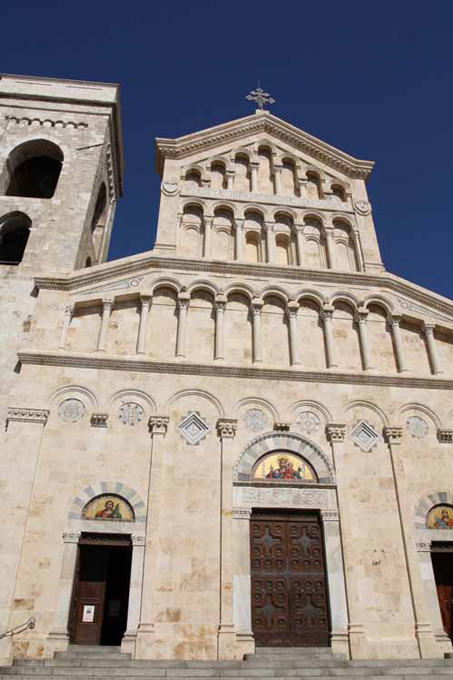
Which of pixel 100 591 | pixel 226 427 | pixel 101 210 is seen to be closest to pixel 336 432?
pixel 226 427

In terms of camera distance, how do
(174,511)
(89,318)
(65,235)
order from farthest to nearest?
(65,235) → (89,318) → (174,511)

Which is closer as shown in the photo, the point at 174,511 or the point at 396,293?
the point at 174,511

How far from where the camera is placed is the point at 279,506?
1395 centimetres

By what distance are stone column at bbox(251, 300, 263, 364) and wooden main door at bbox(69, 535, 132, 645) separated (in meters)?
5.89

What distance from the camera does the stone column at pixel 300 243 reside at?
18203mm

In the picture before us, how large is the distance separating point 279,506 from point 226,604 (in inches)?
102

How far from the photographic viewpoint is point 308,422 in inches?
594

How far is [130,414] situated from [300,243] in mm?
8149

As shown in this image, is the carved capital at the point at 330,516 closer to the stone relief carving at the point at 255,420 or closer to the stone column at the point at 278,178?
the stone relief carving at the point at 255,420

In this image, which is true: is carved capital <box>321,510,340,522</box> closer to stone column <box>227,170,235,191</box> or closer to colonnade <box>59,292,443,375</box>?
colonnade <box>59,292,443,375</box>

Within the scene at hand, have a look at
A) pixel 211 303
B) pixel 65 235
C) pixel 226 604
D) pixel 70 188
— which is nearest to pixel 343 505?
pixel 226 604

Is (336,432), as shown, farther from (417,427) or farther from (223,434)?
(223,434)

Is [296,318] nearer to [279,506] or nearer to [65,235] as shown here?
[279,506]

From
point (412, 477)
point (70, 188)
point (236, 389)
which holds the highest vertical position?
point (70, 188)
